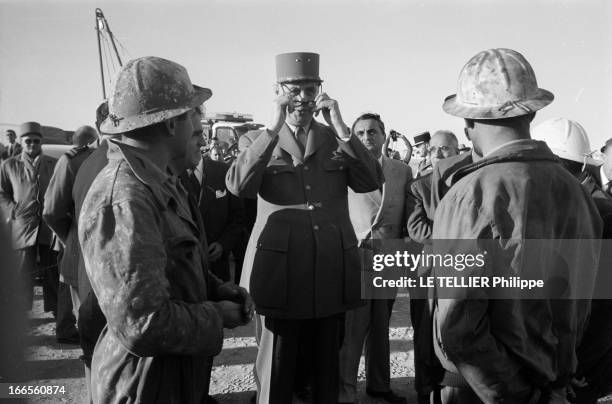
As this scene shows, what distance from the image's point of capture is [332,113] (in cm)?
314

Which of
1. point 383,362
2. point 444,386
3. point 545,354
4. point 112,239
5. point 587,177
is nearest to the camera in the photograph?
point 112,239

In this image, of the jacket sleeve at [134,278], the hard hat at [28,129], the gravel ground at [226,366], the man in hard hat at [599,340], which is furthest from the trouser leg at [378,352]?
the hard hat at [28,129]

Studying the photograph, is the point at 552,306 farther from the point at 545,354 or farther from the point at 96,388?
the point at 96,388

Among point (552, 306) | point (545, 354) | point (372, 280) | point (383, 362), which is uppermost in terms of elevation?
point (552, 306)

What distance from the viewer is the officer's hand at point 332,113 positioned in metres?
3.10

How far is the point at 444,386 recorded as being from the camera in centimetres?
191

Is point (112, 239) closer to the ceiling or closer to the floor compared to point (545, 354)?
closer to the ceiling

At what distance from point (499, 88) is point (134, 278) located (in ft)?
4.61

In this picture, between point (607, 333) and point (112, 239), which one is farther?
point (607, 333)

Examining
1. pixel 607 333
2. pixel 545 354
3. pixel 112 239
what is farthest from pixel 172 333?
pixel 607 333

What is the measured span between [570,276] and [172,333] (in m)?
1.43

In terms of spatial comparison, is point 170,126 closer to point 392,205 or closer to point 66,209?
point 66,209

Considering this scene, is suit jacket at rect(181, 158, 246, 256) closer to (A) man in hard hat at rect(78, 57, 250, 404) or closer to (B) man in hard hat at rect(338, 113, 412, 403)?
(B) man in hard hat at rect(338, 113, 412, 403)

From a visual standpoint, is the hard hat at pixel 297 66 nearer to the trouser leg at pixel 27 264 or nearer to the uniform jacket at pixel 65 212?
the uniform jacket at pixel 65 212
